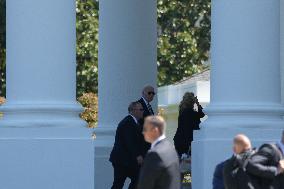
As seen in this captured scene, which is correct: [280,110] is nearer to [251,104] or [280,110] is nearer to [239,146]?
[251,104]

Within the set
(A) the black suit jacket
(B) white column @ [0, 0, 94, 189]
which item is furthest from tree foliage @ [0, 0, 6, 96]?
(B) white column @ [0, 0, 94, 189]

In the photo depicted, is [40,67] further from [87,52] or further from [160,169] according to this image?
[87,52]

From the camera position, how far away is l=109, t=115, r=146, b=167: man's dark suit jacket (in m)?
21.4

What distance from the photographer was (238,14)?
1973 centimetres

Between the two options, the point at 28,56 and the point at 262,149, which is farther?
the point at 28,56

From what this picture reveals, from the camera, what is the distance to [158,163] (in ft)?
49.3

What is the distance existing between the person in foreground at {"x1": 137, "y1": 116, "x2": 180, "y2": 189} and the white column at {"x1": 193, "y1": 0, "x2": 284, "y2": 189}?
4351 mm

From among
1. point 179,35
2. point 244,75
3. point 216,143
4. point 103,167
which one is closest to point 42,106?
point 216,143

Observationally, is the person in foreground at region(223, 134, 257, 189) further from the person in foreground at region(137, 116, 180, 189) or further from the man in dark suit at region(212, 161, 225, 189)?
the person in foreground at region(137, 116, 180, 189)

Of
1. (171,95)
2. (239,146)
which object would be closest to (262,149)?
(239,146)

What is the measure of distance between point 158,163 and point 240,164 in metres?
1.40

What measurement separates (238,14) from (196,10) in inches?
1510

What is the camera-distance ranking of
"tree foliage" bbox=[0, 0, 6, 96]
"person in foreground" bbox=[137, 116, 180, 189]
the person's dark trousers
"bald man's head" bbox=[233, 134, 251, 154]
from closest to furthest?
"person in foreground" bbox=[137, 116, 180, 189] → "bald man's head" bbox=[233, 134, 251, 154] → the person's dark trousers → "tree foliage" bbox=[0, 0, 6, 96]

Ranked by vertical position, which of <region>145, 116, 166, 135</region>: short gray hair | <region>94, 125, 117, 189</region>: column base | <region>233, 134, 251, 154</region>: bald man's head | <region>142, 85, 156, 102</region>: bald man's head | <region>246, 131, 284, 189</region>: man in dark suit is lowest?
<region>94, 125, 117, 189</region>: column base
